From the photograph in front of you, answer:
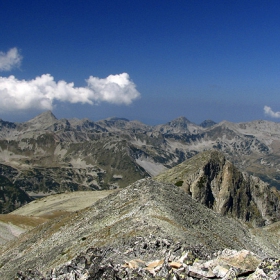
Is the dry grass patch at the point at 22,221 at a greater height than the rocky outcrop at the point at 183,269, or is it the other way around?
the rocky outcrop at the point at 183,269

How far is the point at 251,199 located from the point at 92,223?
103694mm

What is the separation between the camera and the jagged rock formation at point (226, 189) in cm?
13438

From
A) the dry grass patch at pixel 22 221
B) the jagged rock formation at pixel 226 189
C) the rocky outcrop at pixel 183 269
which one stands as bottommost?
the dry grass patch at pixel 22 221

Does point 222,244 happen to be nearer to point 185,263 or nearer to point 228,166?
point 185,263

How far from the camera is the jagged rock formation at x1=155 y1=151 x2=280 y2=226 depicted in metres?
134

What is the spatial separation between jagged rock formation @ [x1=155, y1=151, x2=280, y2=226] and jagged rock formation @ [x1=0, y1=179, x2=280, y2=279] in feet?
174

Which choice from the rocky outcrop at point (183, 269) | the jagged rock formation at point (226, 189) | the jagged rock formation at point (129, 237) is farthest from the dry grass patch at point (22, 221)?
the rocky outcrop at point (183, 269)

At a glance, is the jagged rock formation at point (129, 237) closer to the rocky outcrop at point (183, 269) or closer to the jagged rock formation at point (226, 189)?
the rocky outcrop at point (183, 269)

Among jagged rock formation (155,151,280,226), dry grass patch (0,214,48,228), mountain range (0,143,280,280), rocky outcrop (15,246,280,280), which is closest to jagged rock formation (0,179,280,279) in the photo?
mountain range (0,143,280,280)

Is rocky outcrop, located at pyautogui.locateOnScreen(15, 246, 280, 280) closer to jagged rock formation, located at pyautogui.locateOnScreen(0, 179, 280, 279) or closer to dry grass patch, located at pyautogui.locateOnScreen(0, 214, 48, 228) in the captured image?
jagged rock formation, located at pyautogui.locateOnScreen(0, 179, 280, 279)

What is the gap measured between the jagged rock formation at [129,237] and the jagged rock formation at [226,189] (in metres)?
53.1

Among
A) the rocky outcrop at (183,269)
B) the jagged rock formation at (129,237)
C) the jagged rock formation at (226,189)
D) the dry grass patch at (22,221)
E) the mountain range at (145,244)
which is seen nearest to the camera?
the rocky outcrop at (183,269)

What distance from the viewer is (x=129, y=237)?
1791 inches

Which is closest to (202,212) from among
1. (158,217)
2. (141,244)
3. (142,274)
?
(158,217)
